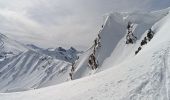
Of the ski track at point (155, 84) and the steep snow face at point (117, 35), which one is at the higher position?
the ski track at point (155, 84)

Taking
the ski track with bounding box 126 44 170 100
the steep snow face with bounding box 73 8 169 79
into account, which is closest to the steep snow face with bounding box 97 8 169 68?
the steep snow face with bounding box 73 8 169 79

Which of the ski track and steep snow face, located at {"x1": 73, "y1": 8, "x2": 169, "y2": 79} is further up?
the ski track

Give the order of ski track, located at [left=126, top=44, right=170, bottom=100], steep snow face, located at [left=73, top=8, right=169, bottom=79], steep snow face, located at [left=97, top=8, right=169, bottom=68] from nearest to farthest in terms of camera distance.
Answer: ski track, located at [left=126, top=44, right=170, bottom=100] → steep snow face, located at [left=97, top=8, right=169, bottom=68] → steep snow face, located at [left=73, top=8, right=169, bottom=79]

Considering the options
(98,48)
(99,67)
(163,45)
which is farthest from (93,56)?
(163,45)

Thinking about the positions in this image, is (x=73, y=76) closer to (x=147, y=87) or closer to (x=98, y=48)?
(x=98, y=48)

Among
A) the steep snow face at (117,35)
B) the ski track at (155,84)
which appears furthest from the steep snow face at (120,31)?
the ski track at (155,84)

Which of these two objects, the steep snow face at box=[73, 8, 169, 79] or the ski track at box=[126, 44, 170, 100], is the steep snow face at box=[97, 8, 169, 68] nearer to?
the steep snow face at box=[73, 8, 169, 79]

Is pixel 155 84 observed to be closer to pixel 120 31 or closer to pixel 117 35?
pixel 117 35

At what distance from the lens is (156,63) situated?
30094 mm

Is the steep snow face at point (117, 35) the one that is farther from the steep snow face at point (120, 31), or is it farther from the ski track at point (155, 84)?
the ski track at point (155, 84)

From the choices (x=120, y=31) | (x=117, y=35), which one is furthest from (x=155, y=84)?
(x=120, y=31)

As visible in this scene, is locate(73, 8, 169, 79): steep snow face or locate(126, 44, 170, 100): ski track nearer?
locate(126, 44, 170, 100): ski track

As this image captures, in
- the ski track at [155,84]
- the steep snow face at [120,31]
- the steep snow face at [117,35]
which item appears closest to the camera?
the ski track at [155,84]

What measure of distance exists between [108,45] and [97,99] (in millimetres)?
153331
